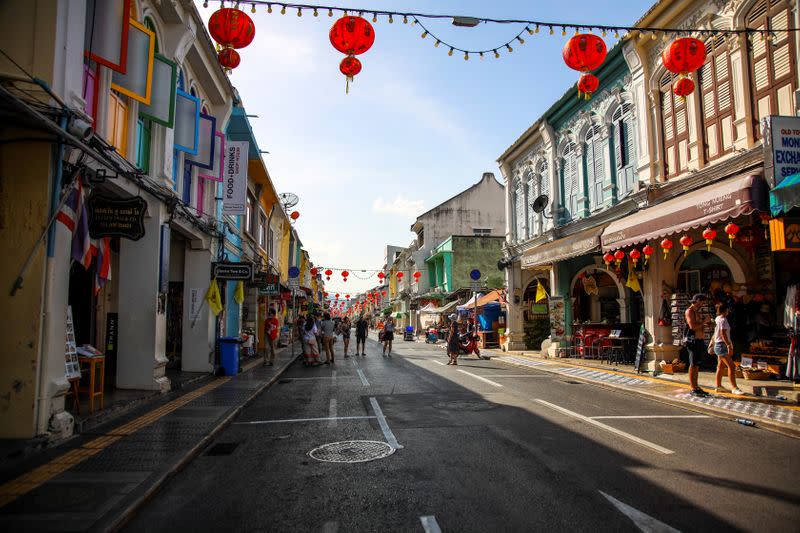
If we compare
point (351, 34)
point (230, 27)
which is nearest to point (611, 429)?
point (351, 34)

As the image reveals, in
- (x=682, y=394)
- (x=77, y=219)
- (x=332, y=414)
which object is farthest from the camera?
(x=682, y=394)

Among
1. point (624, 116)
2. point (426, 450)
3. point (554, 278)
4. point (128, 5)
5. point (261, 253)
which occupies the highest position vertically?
point (624, 116)

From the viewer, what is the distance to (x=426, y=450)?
6.38 metres

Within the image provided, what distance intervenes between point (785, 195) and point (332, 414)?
847cm

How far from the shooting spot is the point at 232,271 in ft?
47.1

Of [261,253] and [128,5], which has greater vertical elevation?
[128,5]

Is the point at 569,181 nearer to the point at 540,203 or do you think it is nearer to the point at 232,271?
the point at 540,203

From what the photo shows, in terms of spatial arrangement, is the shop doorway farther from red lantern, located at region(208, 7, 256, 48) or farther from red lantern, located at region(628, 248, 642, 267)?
red lantern, located at region(208, 7, 256, 48)

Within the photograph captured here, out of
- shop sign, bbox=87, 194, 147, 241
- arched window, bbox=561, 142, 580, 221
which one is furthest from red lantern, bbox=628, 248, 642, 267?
shop sign, bbox=87, 194, 147, 241

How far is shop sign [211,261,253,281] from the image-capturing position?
14.3 meters

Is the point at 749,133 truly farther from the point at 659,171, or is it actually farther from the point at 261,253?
the point at 261,253

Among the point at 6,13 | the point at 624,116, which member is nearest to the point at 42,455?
the point at 6,13

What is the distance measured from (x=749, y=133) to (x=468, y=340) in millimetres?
13702

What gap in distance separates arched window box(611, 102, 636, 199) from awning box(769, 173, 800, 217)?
6.75 meters
